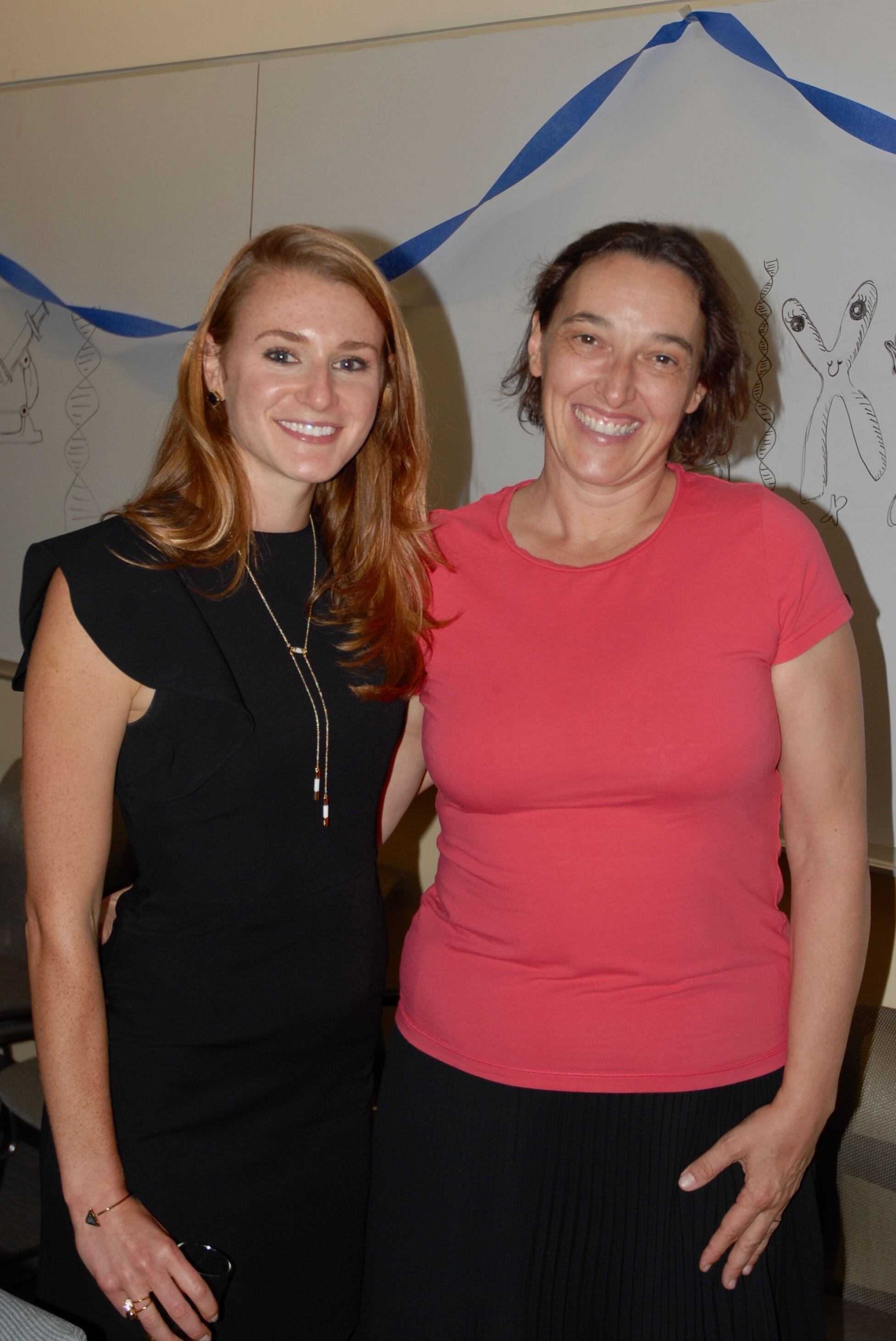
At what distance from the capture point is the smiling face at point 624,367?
4.76 ft

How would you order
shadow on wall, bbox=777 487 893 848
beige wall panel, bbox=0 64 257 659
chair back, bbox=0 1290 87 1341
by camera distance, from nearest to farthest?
chair back, bbox=0 1290 87 1341 → shadow on wall, bbox=777 487 893 848 → beige wall panel, bbox=0 64 257 659

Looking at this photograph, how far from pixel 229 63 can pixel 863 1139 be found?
2.61 metres

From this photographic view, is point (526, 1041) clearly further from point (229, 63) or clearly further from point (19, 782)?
point (229, 63)

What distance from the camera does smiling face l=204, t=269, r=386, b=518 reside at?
4.63 feet

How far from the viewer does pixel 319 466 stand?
1434 mm

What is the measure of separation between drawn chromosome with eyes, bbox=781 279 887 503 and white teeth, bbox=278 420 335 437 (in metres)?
1.04

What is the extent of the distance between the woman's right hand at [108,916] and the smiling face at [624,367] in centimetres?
79

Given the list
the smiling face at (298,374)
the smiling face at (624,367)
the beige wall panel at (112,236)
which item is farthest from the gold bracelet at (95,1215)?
the beige wall panel at (112,236)

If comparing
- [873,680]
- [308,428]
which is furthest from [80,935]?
[873,680]

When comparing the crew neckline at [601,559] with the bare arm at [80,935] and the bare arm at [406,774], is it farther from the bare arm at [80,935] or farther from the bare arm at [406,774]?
the bare arm at [80,935]

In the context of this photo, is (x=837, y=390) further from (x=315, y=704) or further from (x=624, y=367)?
(x=315, y=704)

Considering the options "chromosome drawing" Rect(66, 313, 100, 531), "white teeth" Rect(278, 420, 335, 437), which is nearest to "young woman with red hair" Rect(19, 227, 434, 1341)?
"white teeth" Rect(278, 420, 335, 437)

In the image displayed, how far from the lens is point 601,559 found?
1467 mm

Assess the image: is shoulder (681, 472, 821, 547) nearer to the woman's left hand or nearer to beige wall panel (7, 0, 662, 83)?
the woman's left hand
